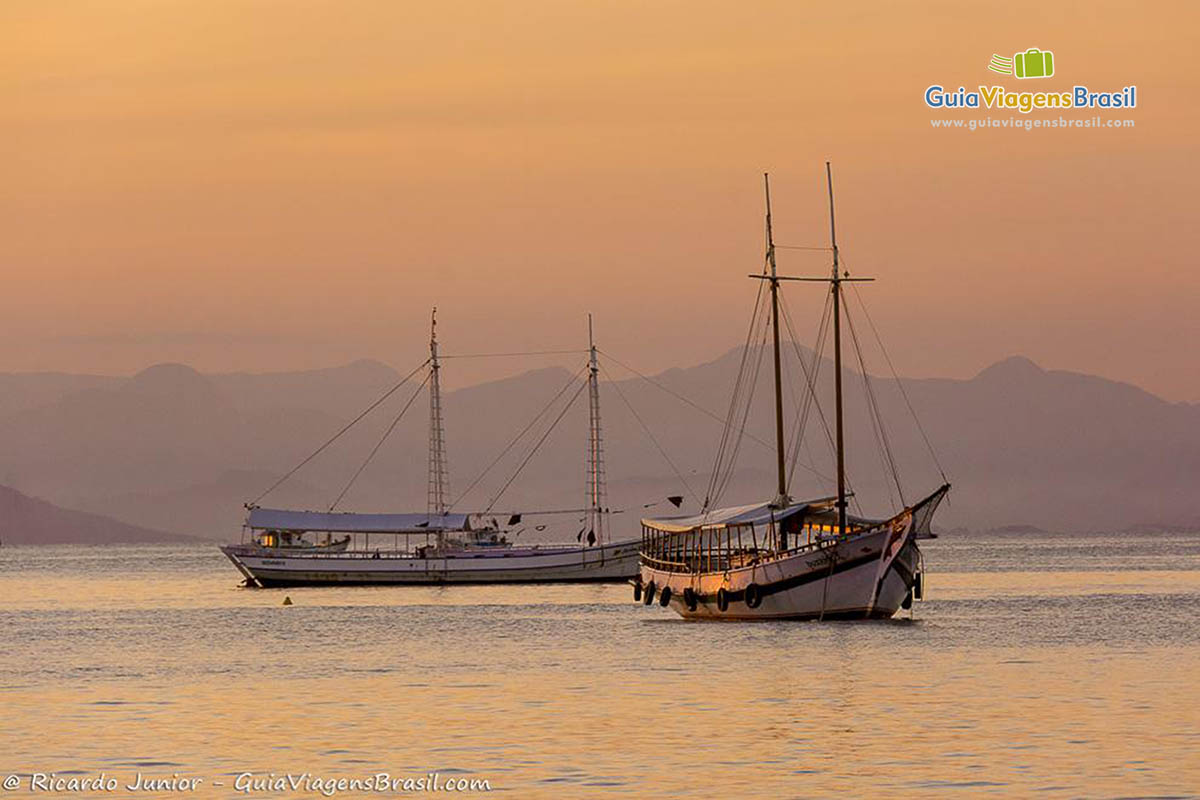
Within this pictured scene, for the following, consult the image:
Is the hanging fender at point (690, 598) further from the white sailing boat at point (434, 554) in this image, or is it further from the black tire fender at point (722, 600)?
the white sailing boat at point (434, 554)

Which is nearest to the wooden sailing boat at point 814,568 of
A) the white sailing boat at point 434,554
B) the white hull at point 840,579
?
the white hull at point 840,579

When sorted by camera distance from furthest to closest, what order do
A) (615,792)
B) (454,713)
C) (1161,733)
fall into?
(454,713) → (1161,733) → (615,792)

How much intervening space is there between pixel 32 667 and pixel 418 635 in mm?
21374

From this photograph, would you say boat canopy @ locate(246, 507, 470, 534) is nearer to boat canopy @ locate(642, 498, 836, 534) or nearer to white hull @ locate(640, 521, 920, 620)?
boat canopy @ locate(642, 498, 836, 534)

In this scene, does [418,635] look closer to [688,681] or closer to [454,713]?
[688,681]

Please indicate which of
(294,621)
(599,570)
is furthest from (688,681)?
(599,570)

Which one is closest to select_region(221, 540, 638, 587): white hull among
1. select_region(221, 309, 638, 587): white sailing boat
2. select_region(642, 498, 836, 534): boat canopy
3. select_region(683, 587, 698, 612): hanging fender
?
select_region(221, 309, 638, 587): white sailing boat

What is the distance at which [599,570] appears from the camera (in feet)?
521

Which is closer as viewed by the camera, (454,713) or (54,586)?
(454,713)

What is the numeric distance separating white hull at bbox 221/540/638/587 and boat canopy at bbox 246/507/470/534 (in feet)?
12.5

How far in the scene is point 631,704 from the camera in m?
58.5

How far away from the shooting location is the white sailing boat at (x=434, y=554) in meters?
159

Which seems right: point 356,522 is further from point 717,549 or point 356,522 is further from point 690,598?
point 690,598

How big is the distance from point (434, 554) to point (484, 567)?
4.56 metres
